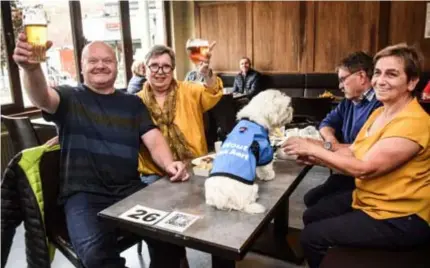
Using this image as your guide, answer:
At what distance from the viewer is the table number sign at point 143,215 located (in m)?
1.22

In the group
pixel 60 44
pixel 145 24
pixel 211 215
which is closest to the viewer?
pixel 211 215

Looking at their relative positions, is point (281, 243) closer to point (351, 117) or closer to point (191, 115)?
point (351, 117)

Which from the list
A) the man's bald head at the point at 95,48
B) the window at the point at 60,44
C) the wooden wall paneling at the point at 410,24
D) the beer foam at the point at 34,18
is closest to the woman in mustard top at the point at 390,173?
the man's bald head at the point at 95,48

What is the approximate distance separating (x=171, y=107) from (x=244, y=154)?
82 centimetres

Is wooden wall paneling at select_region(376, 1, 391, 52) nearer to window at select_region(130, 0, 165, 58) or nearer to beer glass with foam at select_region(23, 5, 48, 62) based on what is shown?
window at select_region(130, 0, 165, 58)

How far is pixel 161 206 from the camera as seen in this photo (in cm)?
134

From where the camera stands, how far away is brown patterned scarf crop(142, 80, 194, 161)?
2051 millimetres

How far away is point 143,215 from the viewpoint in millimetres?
1266

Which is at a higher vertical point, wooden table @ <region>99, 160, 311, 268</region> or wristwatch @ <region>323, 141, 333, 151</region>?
wristwatch @ <region>323, 141, 333, 151</region>

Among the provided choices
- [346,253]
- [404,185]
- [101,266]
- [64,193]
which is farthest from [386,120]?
[64,193]

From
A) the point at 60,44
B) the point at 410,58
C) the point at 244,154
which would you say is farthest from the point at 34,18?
the point at 60,44

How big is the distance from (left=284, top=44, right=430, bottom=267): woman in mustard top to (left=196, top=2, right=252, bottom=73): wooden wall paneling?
5.13m

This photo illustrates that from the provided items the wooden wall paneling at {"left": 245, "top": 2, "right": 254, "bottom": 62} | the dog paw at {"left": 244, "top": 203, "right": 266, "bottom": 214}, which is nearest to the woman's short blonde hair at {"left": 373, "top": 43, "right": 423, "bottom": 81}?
the dog paw at {"left": 244, "top": 203, "right": 266, "bottom": 214}

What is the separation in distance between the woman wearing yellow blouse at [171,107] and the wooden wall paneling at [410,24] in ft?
14.4
